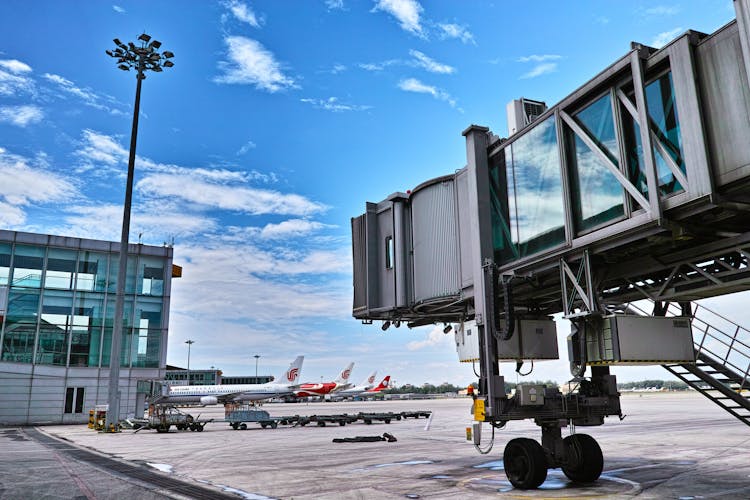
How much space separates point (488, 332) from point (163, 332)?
5057 centimetres

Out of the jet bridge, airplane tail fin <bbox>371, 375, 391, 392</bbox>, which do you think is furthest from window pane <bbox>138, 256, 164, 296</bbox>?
airplane tail fin <bbox>371, 375, 391, 392</bbox>

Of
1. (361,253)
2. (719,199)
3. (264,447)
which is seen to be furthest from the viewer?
(264,447)

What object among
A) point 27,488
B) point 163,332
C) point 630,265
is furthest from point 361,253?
point 163,332

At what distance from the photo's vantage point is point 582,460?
14586 mm

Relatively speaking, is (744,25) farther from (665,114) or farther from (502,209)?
(502,209)

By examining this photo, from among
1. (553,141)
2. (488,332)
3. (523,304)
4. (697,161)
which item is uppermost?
(553,141)

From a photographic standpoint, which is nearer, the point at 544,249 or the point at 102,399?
the point at 544,249

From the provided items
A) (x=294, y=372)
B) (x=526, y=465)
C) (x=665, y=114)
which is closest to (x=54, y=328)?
(x=294, y=372)

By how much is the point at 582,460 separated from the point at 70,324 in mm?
53992

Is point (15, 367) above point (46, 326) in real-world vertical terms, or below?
below

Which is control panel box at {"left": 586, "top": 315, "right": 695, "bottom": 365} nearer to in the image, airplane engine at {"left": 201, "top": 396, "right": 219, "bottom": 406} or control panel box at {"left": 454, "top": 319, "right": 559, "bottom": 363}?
control panel box at {"left": 454, "top": 319, "right": 559, "bottom": 363}

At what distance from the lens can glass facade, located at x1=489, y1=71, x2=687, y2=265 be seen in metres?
11.0

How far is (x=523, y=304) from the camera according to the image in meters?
18.5

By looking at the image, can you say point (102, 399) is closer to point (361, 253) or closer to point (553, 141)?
point (361, 253)
